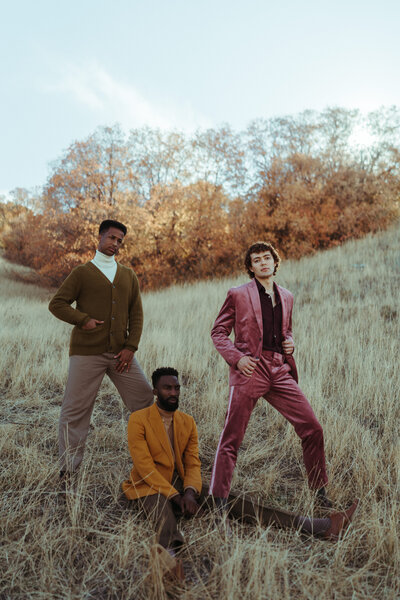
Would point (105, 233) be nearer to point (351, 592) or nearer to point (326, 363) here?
point (351, 592)

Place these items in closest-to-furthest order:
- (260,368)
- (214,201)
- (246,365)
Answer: (246,365)
(260,368)
(214,201)

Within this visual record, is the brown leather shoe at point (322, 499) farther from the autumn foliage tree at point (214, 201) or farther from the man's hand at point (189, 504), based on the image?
the autumn foliage tree at point (214, 201)

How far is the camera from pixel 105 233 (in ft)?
10.8

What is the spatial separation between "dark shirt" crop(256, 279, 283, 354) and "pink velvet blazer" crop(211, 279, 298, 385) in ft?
0.13

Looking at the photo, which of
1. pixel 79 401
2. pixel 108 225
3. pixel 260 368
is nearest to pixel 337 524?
pixel 260 368

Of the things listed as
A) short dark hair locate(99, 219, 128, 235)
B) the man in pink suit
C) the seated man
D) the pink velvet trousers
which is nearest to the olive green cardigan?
short dark hair locate(99, 219, 128, 235)

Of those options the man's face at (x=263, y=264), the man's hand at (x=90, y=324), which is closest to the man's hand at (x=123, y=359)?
the man's hand at (x=90, y=324)

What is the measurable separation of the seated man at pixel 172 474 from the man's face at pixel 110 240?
46.2 inches

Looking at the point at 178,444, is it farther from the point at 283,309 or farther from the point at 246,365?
the point at 283,309

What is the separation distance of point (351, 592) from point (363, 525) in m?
0.61

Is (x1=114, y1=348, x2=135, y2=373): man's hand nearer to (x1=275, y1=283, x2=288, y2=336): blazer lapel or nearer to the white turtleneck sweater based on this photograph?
the white turtleneck sweater

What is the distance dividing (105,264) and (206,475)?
2.20m

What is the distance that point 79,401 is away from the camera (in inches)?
124

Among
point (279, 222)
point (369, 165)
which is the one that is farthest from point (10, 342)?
point (369, 165)
